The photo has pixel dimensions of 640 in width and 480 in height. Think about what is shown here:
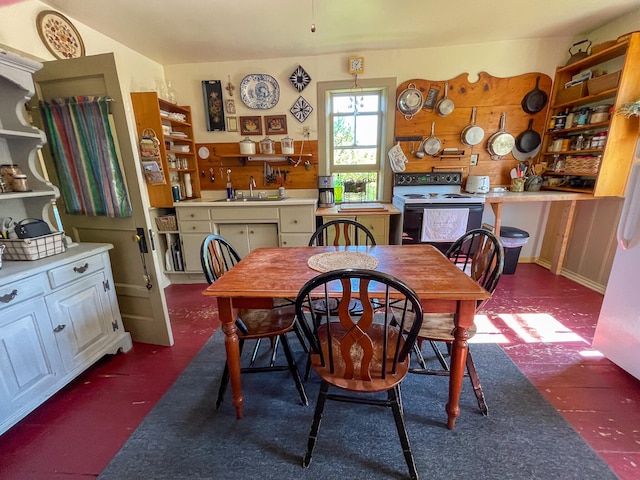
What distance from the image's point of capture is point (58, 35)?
2.06 m

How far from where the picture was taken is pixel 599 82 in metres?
2.51

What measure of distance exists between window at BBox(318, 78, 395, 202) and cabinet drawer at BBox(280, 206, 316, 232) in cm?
77

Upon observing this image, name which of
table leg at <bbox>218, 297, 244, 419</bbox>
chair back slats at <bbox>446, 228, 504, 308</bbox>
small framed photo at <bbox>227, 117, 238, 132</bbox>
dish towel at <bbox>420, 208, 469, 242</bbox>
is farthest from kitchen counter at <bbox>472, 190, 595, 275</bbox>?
small framed photo at <bbox>227, 117, 238, 132</bbox>

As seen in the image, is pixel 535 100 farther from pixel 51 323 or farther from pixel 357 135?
pixel 51 323

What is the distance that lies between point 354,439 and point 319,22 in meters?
3.04

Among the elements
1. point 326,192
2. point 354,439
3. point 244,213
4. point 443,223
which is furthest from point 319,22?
point 354,439

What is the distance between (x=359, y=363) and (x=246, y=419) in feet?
2.40

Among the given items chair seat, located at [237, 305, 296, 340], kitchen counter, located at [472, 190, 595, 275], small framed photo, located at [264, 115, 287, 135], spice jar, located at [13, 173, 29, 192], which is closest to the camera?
chair seat, located at [237, 305, 296, 340]

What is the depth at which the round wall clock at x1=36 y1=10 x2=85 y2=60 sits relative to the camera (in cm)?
195

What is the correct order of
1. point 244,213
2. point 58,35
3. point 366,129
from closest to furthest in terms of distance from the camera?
point 58,35, point 244,213, point 366,129

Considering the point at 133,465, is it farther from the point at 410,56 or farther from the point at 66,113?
the point at 410,56

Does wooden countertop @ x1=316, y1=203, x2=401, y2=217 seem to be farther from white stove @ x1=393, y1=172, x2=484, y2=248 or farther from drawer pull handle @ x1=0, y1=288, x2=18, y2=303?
drawer pull handle @ x1=0, y1=288, x2=18, y2=303

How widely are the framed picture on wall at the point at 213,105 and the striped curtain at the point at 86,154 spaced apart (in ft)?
5.85

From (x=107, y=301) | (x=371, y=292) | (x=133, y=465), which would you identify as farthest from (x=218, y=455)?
(x=107, y=301)
